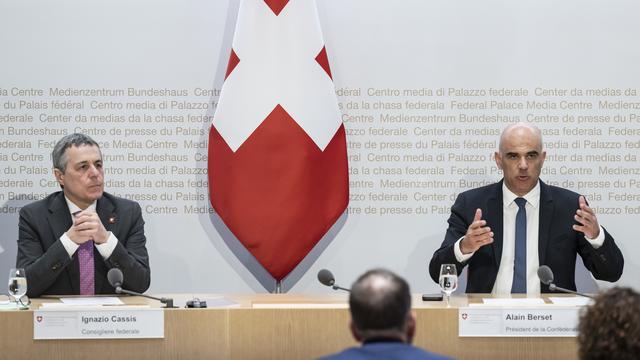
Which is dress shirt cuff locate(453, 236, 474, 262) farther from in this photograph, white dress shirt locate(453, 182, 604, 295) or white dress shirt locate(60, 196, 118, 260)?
white dress shirt locate(60, 196, 118, 260)

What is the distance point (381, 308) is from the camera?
2.33 metres

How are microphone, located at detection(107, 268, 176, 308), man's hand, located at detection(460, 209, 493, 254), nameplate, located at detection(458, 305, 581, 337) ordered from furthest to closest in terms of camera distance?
man's hand, located at detection(460, 209, 493, 254) < microphone, located at detection(107, 268, 176, 308) < nameplate, located at detection(458, 305, 581, 337)

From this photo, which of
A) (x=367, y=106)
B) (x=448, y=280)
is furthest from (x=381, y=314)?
(x=367, y=106)

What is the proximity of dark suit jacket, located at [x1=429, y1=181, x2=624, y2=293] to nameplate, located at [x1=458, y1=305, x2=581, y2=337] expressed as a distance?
110 cm

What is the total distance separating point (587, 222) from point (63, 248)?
2.72 m

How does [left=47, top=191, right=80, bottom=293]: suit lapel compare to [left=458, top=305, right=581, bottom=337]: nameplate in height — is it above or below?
above

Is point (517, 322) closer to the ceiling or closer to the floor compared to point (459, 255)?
closer to the floor

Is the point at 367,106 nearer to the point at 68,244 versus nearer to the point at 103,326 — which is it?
the point at 68,244

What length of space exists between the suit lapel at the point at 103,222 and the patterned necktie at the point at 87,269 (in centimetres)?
2

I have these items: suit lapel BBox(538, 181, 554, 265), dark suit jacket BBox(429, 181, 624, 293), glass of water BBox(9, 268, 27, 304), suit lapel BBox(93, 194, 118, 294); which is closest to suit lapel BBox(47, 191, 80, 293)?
suit lapel BBox(93, 194, 118, 294)

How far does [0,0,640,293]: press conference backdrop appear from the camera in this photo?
5.93 metres

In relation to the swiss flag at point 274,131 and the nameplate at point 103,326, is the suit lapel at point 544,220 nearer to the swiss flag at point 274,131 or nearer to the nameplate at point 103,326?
the swiss flag at point 274,131

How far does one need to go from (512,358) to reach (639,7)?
10.6 ft

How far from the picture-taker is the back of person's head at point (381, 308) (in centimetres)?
233
